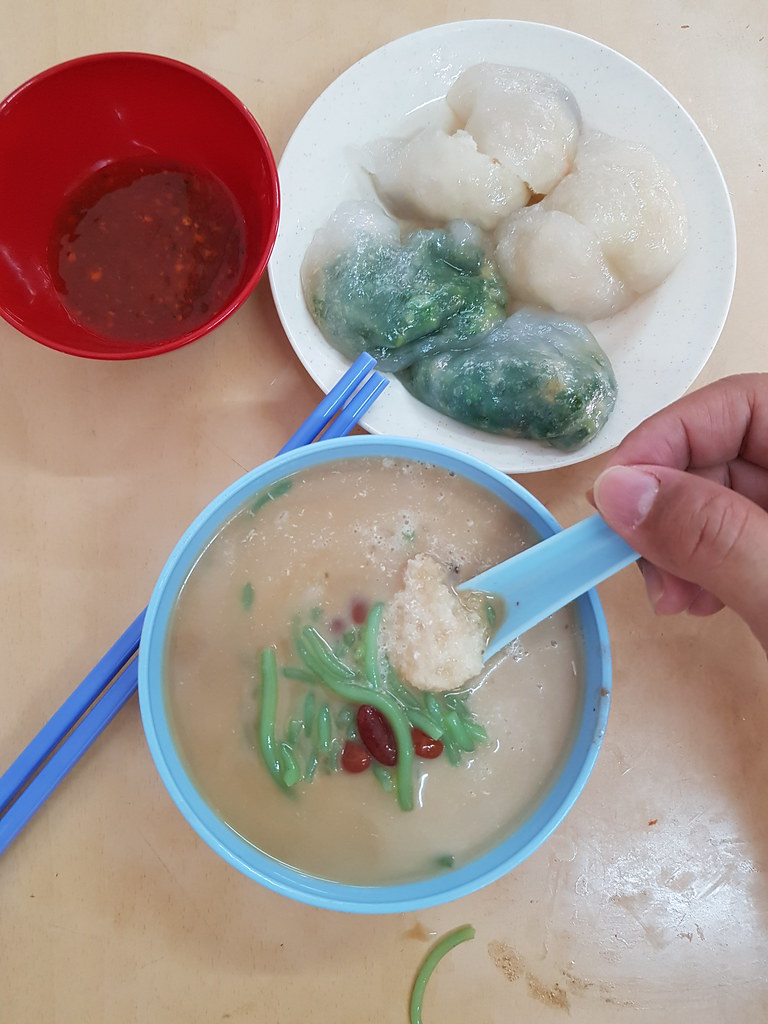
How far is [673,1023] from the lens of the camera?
1022 millimetres

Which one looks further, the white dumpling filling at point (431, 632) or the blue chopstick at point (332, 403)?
the blue chopstick at point (332, 403)

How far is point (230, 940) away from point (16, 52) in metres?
1.36

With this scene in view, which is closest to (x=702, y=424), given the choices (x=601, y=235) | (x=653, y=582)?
(x=653, y=582)

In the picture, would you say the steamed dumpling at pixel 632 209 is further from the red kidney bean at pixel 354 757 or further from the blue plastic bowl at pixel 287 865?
the red kidney bean at pixel 354 757

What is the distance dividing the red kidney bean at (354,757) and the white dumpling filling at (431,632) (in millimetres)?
100

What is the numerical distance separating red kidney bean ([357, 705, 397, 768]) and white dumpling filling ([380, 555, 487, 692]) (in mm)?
58

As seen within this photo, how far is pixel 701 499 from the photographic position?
779mm

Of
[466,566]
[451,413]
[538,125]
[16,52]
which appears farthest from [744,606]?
[16,52]

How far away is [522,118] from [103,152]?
62 centimetres

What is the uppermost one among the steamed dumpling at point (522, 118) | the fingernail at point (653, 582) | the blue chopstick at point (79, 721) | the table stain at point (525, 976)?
the steamed dumpling at point (522, 118)

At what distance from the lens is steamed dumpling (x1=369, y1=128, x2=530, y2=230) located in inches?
43.1

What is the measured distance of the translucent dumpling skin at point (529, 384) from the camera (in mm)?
1031

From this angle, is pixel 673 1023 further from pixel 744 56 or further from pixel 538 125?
pixel 744 56

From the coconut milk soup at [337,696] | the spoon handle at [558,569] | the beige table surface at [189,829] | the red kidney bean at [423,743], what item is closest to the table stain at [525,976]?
the beige table surface at [189,829]
